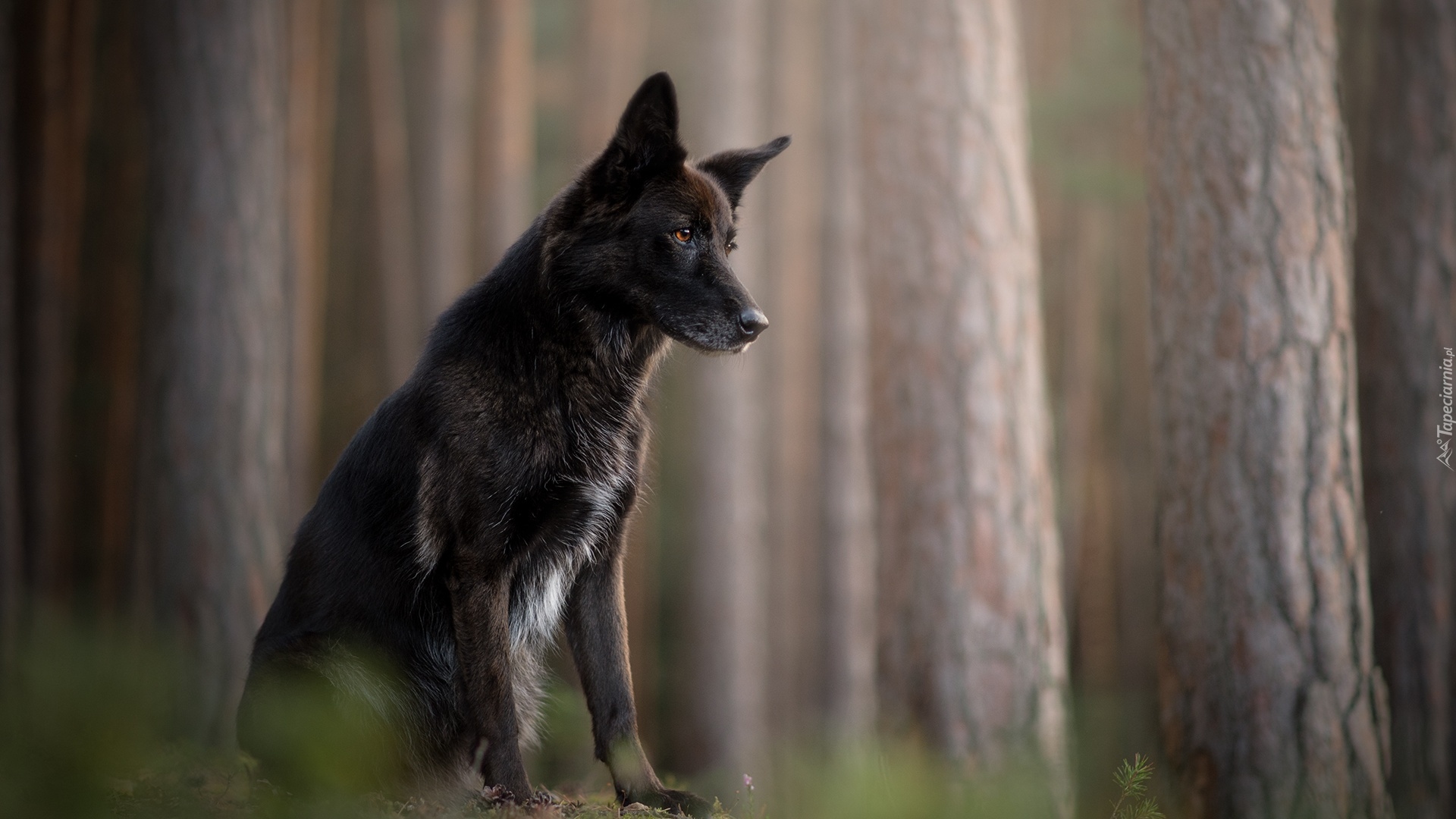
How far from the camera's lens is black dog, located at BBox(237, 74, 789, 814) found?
3.27 meters

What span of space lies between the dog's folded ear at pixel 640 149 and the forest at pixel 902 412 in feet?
2.76

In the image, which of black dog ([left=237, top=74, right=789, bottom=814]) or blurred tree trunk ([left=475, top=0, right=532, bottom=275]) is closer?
black dog ([left=237, top=74, right=789, bottom=814])

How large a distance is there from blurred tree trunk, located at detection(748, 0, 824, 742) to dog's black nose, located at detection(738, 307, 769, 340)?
1020 cm

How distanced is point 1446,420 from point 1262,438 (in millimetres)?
2714

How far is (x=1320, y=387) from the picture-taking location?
173 inches

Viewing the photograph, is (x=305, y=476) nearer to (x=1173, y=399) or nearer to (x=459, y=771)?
(x=459, y=771)

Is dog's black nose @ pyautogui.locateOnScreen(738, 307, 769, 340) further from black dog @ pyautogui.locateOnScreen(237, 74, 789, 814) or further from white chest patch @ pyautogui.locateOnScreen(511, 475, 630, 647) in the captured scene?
white chest patch @ pyautogui.locateOnScreen(511, 475, 630, 647)

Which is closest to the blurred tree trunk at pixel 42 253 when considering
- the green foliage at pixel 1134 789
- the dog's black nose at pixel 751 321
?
the dog's black nose at pixel 751 321

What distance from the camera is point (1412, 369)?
6371mm

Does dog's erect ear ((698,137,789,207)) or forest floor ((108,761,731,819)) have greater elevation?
dog's erect ear ((698,137,789,207))

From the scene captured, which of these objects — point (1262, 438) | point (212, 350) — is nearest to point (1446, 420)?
point (1262, 438)

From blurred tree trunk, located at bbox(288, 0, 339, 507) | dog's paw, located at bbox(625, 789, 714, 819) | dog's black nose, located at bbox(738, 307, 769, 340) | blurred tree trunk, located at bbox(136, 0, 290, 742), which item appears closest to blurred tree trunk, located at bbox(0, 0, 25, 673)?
blurred tree trunk, located at bbox(136, 0, 290, 742)

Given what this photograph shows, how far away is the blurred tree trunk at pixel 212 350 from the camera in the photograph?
657 cm

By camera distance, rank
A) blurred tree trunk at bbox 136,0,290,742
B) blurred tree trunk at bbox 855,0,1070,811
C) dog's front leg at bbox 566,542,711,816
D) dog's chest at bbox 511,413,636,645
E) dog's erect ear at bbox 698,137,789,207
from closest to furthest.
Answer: dog's chest at bbox 511,413,636,645, dog's front leg at bbox 566,542,711,816, dog's erect ear at bbox 698,137,789,207, blurred tree trunk at bbox 855,0,1070,811, blurred tree trunk at bbox 136,0,290,742
